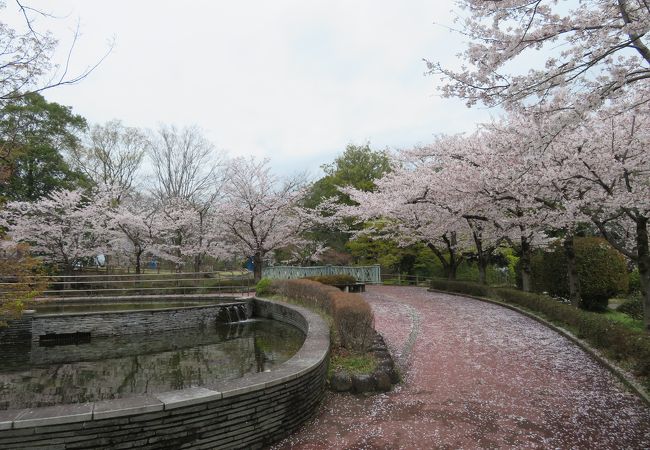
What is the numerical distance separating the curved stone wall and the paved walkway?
378mm

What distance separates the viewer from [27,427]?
309cm

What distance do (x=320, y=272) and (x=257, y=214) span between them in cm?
424

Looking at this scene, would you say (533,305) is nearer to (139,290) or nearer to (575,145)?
(575,145)

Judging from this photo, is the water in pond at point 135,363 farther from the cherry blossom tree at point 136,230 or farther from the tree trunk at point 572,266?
the cherry blossom tree at point 136,230

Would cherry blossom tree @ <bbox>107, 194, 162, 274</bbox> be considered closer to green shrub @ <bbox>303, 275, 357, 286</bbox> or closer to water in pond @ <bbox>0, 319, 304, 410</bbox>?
water in pond @ <bbox>0, 319, 304, 410</bbox>

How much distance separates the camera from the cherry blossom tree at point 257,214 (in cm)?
1828

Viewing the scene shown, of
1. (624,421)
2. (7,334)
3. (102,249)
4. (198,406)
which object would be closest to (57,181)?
(102,249)

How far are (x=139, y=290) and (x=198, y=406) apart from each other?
45.6 ft

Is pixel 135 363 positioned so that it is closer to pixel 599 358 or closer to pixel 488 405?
pixel 488 405

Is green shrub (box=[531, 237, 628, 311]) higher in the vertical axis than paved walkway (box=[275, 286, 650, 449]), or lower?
higher

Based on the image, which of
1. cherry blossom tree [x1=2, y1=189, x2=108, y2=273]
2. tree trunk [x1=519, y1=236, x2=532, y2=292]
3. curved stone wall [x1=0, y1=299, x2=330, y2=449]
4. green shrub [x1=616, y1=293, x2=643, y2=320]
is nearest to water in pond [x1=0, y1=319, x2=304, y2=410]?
curved stone wall [x1=0, y1=299, x2=330, y2=449]

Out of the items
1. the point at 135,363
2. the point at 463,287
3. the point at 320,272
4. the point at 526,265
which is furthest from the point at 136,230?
the point at 526,265

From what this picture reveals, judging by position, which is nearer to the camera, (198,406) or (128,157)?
(198,406)

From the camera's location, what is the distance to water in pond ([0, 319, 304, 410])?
6547 millimetres
